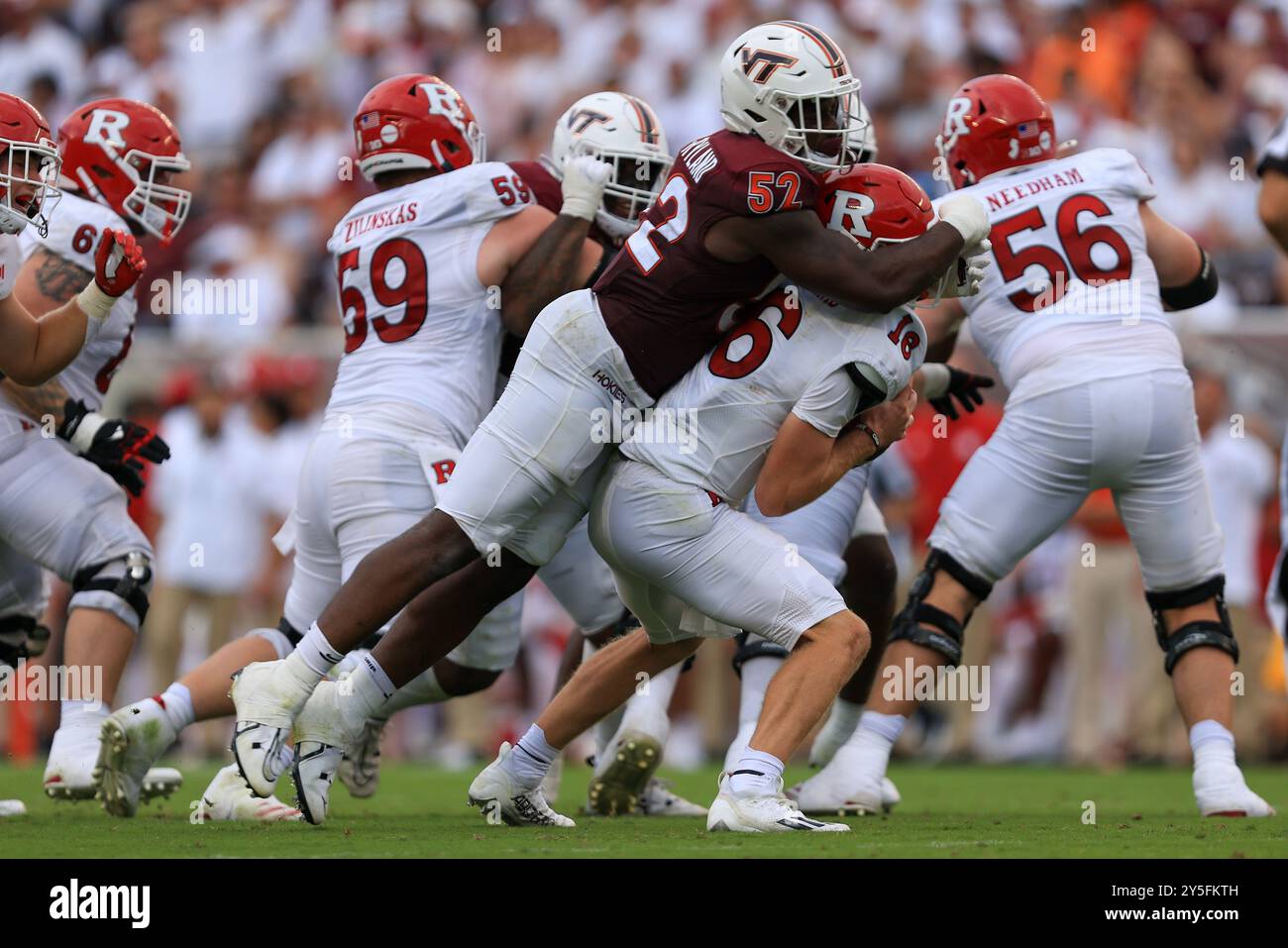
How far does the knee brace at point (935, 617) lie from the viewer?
19.8 ft

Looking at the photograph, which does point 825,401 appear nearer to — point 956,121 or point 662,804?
point 956,121

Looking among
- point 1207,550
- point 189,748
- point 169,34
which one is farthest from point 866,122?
point 169,34

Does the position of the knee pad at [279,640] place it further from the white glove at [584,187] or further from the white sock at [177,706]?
the white glove at [584,187]

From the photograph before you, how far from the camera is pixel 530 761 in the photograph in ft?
17.9

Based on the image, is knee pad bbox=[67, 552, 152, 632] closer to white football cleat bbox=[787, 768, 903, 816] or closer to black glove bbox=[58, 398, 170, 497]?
black glove bbox=[58, 398, 170, 497]

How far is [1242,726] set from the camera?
1055cm

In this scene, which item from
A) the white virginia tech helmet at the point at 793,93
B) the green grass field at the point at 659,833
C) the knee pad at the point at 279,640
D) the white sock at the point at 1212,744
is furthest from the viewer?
the knee pad at the point at 279,640

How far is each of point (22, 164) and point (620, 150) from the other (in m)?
1.96

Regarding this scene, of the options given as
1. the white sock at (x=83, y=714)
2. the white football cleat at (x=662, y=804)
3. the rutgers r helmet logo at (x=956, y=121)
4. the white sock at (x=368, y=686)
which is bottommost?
the white football cleat at (x=662, y=804)

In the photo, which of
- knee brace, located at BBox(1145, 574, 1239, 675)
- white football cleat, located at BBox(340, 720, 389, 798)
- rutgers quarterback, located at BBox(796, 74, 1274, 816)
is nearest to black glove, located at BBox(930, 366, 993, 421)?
rutgers quarterback, located at BBox(796, 74, 1274, 816)

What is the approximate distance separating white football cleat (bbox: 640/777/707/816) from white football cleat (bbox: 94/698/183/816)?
5.28ft

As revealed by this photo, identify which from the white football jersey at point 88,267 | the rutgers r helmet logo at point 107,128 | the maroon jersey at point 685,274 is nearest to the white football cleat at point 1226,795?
the maroon jersey at point 685,274

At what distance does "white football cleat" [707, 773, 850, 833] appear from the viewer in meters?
4.87

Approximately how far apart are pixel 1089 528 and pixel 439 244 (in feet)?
18.1
